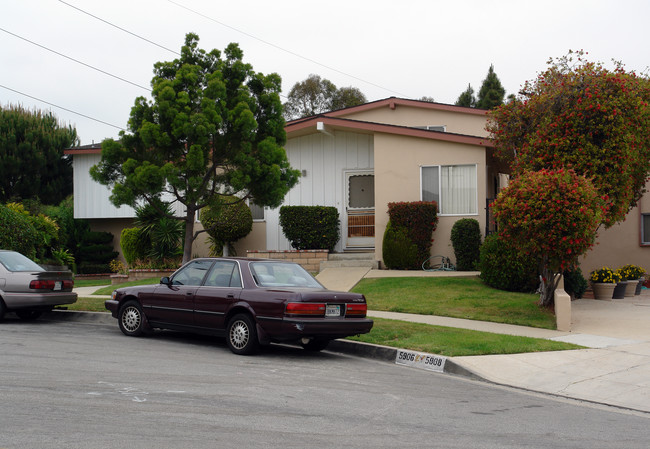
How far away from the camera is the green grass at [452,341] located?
9836 mm

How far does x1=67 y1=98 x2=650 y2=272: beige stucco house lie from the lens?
19516 millimetres

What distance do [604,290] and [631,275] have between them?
187 centimetres

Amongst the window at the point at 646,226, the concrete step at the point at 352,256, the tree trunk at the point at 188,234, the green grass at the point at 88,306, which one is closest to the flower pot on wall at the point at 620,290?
the window at the point at 646,226

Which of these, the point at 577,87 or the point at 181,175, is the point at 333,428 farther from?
the point at 577,87

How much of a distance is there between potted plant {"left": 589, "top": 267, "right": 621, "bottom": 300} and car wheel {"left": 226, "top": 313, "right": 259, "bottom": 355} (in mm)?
11700

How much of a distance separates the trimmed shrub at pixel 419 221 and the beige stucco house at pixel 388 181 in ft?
1.66

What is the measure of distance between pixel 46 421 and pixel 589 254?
18760mm

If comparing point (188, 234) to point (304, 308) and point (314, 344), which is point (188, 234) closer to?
point (314, 344)

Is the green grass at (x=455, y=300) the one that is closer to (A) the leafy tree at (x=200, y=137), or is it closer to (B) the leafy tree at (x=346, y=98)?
(A) the leafy tree at (x=200, y=137)

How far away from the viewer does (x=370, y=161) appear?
21.6 m

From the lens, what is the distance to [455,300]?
14523mm

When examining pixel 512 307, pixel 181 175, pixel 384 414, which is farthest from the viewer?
pixel 181 175

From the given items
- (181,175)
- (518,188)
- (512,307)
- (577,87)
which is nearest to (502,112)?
(577,87)

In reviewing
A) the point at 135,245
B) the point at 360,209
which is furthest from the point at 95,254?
the point at 360,209
